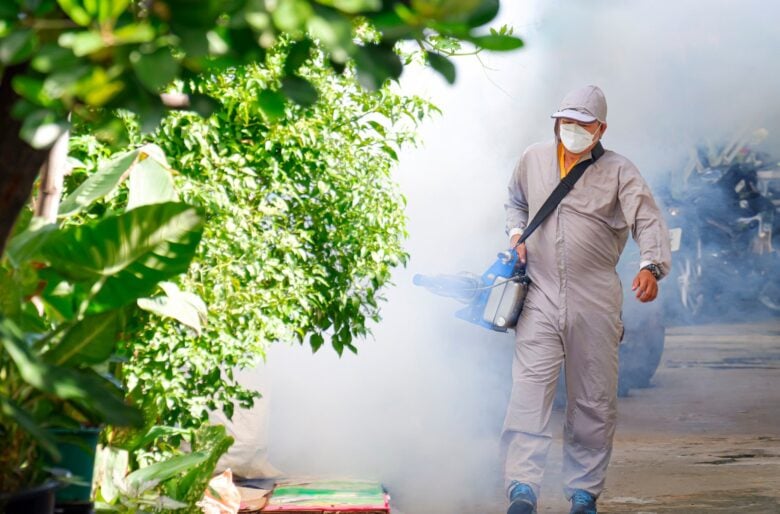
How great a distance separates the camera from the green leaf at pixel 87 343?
104 inches

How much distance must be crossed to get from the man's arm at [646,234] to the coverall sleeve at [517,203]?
56 cm

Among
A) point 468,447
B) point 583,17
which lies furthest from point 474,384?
point 583,17

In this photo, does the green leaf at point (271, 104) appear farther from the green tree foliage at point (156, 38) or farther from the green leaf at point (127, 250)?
the green leaf at point (127, 250)

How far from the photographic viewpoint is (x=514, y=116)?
29.1 ft

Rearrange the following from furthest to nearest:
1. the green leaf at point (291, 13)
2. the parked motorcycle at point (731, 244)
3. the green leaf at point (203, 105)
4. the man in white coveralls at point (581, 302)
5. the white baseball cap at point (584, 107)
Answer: the parked motorcycle at point (731, 244)
the white baseball cap at point (584, 107)
the man in white coveralls at point (581, 302)
the green leaf at point (203, 105)
the green leaf at point (291, 13)

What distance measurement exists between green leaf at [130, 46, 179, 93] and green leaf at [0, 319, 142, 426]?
0.63m

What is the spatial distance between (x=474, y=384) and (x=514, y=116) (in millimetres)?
2129

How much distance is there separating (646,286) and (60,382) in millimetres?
3412

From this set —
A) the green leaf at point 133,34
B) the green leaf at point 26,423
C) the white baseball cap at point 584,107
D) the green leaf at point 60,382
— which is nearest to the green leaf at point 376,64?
the green leaf at point 133,34

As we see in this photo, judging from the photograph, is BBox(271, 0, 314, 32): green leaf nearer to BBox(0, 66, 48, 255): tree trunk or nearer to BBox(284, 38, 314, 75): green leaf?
BBox(284, 38, 314, 75): green leaf

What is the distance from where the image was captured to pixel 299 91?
1.65 m

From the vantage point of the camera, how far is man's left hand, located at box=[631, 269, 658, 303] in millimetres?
5070

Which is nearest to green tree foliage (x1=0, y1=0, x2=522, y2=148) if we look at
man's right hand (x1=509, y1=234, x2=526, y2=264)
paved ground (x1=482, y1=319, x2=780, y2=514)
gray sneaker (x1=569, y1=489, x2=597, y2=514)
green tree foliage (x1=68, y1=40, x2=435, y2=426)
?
green tree foliage (x1=68, y1=40, x2=435, y2=426)

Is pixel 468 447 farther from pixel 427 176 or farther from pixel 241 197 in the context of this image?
pixel 241 197
